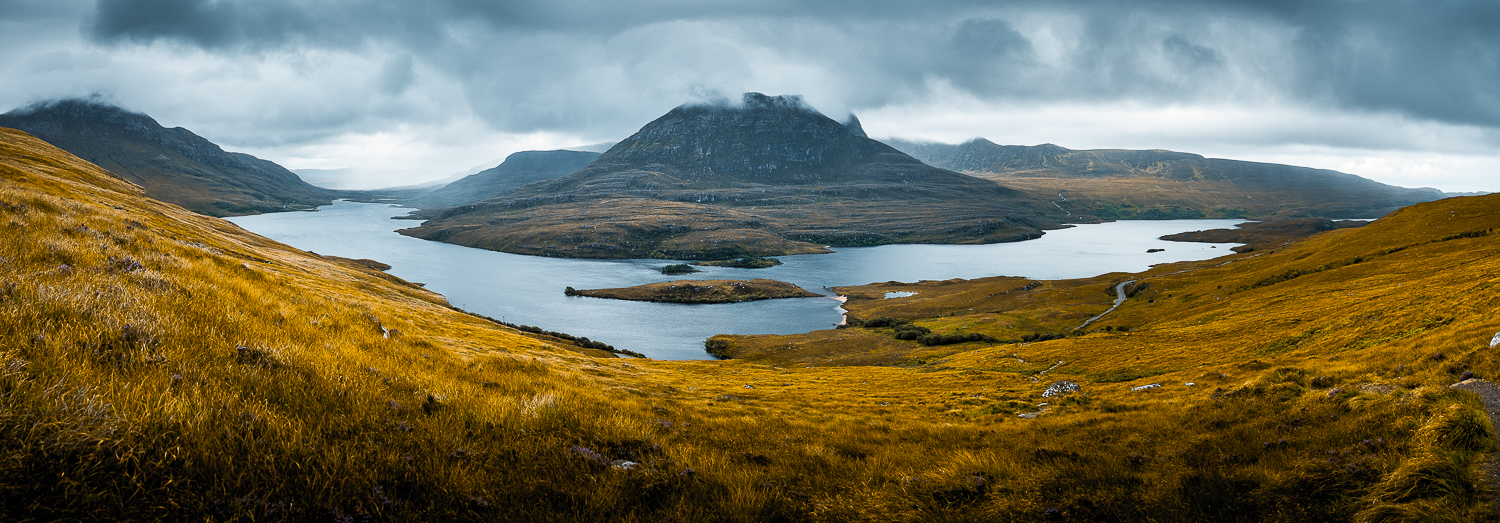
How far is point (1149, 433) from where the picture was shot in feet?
47.4

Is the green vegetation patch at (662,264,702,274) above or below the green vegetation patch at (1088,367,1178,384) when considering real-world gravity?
below

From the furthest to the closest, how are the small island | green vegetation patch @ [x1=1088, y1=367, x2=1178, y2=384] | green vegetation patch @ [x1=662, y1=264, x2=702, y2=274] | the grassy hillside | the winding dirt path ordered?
green vegetation patch @ [x1=662, y1=264, x2=702, y2=274] → the small island → the winding dirt path → green vegetation patch @ [x1=1088, y1=367, x2=1178, y2=384] → the grassy hillside

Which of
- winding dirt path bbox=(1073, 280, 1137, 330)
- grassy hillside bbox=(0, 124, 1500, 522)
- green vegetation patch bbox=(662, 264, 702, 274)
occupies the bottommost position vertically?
green vegetation patch bbox=(662, 264, 702, 274)

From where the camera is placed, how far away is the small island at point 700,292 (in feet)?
463

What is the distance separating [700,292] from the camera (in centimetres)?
14412

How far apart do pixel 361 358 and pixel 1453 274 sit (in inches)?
2573

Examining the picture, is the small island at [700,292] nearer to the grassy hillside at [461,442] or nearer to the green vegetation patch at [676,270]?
the green vegetation patch at [676,270]

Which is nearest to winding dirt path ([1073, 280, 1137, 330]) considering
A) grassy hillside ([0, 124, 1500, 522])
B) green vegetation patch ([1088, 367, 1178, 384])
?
green vegetation patch ([1088, 367, 1178, 384])

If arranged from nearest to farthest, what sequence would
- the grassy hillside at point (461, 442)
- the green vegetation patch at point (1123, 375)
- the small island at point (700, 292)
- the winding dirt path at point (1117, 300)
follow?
the grassy hillside at point (461, 442)
the green vegetation patch at point (1123, 375)
the winding dirt path at point (1117, 300)
the small island at point (700, 292)

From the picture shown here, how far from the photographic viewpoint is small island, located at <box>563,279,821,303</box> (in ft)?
463

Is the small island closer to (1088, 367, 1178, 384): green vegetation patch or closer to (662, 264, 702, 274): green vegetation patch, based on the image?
(662, 264, 702, 274): green vegetation patch

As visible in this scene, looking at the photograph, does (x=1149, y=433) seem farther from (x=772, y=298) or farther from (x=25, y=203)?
(x=772, y=298)

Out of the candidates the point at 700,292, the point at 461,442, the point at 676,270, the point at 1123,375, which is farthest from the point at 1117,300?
the point at 676,270

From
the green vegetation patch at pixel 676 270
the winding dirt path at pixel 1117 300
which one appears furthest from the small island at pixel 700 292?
the winding dirt path at pixel 1117 300
